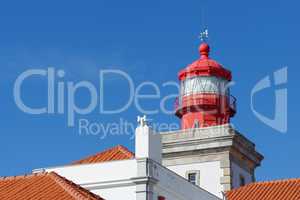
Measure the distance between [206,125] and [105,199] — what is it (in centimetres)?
930

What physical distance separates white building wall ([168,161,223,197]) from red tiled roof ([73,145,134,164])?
14.9 ft

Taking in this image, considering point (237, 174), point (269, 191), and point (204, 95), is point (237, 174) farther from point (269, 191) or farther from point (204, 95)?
point (204, 95)

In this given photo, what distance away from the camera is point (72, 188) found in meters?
20.2

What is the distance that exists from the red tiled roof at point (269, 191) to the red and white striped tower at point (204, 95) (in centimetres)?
353

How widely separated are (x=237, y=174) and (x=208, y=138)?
4.95ft

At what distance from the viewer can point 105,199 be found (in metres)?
21.2

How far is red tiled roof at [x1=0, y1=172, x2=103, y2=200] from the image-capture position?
19.9 meters

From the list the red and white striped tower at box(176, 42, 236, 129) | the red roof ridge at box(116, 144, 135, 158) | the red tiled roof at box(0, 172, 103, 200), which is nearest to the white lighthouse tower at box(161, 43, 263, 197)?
the red and white striped tower at box(176, 42, 236, 129)

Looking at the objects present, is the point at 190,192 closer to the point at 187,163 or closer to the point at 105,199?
the point at 105,199

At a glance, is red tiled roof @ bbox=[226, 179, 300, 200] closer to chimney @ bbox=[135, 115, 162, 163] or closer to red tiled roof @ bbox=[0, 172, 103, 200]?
chimney @ bbox=[135, 115, 162, 163]

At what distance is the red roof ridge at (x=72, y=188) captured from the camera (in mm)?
19797

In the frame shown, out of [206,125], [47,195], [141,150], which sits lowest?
[47,195]


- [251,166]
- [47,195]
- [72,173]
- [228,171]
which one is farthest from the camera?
[251,166]

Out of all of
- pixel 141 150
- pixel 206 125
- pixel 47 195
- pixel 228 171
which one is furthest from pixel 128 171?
pixel 206 125
